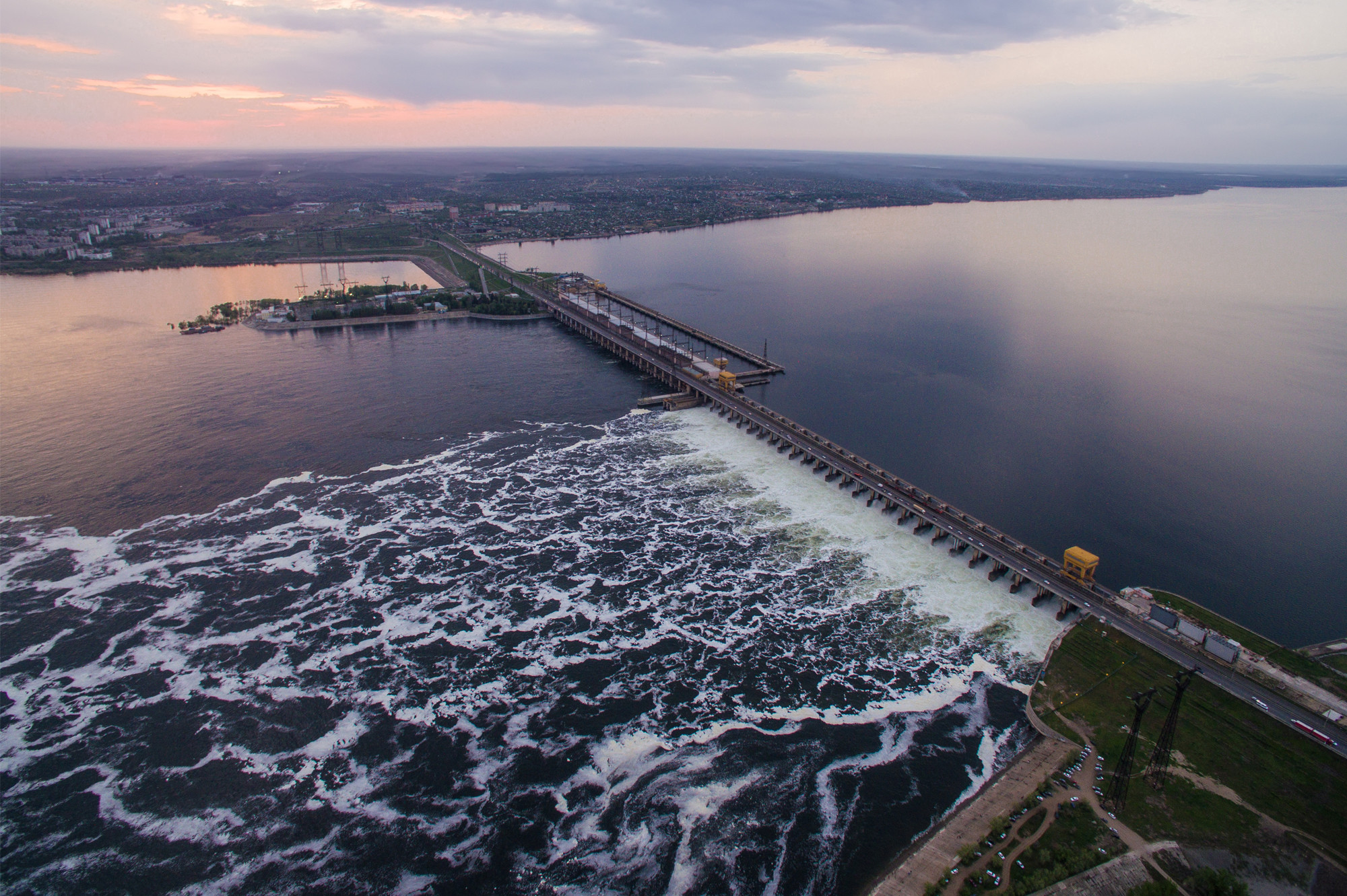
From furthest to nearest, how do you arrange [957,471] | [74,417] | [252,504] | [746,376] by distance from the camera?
1. [746,376]
2. [74,417]
3. [957,471]
4. [252,504]

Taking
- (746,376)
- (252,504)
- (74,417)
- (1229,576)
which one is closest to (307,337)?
(74,417)

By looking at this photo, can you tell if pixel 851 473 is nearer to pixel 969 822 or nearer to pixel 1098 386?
pixel 969 822

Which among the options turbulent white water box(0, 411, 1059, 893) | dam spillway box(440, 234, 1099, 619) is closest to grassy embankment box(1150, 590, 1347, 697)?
dam spillway box(440, 234, 1099, 619)

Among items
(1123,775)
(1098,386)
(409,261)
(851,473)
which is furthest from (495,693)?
(409,261)

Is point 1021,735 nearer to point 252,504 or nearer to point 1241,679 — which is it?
point 1241,679

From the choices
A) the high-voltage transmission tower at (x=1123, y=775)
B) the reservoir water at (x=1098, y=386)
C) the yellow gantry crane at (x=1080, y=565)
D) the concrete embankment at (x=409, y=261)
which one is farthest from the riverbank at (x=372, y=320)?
the high-voltage transmission tower at (x=1123, y=775)

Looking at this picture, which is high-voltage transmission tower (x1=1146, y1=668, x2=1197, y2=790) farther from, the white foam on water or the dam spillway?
the dam spillway
